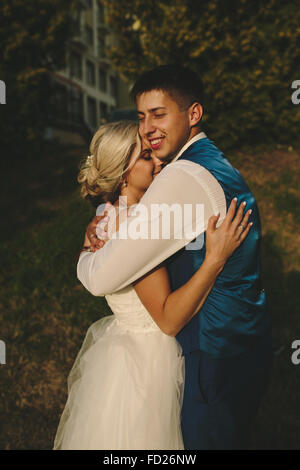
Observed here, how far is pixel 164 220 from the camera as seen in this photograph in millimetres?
1641

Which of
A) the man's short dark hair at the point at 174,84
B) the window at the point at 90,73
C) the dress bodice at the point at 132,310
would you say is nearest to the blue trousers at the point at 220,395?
the dress bodice at the point at 132,310

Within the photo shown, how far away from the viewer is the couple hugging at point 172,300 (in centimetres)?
171

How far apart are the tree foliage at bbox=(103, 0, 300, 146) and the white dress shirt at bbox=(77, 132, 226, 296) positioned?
733 cm

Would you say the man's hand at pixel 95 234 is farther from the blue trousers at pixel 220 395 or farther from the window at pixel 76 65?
the window at pixel 76 65

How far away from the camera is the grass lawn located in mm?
3664

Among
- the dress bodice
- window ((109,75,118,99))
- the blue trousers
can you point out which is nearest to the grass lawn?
the blue trousers

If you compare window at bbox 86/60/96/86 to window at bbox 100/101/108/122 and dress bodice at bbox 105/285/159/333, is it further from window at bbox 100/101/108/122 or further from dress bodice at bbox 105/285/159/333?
dress bodice at bbox 105/285/159/333

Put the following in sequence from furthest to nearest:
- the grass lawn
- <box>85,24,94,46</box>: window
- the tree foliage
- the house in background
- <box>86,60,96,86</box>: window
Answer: <box>86,60,96,86</box>: window, <box>85,24,94,46</box>: window, the house in background, the tree foliage, the grass lawn

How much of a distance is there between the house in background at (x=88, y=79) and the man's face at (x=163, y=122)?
862 inches

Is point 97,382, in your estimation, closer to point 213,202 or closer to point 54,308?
point 213,202

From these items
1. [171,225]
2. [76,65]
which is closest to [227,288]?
[171,225]

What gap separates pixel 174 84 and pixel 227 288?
1146mm
